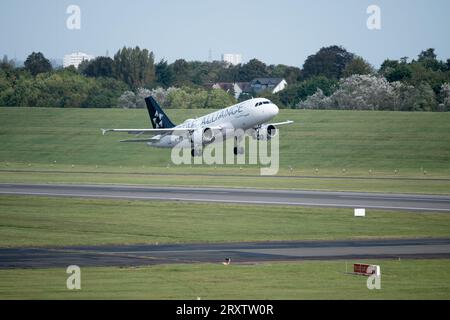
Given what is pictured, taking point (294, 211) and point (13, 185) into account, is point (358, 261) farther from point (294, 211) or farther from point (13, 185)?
point (13, 185)

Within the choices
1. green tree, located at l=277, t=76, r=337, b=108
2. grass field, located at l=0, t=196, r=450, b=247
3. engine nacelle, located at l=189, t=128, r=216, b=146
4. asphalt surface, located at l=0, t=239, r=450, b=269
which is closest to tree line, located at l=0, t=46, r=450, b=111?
green tree, located at l=277, t=76, r=337, b=108

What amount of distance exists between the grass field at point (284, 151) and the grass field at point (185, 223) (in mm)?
19418

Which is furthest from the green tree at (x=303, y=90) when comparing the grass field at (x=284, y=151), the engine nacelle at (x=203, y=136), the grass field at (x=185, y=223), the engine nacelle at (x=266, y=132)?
the grass field at (x=185, y=223)

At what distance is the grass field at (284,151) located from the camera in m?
86.1

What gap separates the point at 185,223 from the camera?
169 feet

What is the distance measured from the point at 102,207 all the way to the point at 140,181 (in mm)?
24399

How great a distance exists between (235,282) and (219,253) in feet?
24.6

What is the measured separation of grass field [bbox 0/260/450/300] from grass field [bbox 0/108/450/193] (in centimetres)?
3861

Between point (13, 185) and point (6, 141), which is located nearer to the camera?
point (13, 185)

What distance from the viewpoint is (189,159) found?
108 m

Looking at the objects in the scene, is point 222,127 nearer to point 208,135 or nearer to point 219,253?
point 208,135

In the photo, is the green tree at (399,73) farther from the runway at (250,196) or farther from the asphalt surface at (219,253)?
the asphalt surface at (219,253)

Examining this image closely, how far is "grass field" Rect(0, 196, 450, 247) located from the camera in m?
46.1

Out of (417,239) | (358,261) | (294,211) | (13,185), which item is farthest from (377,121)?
(358,261)
